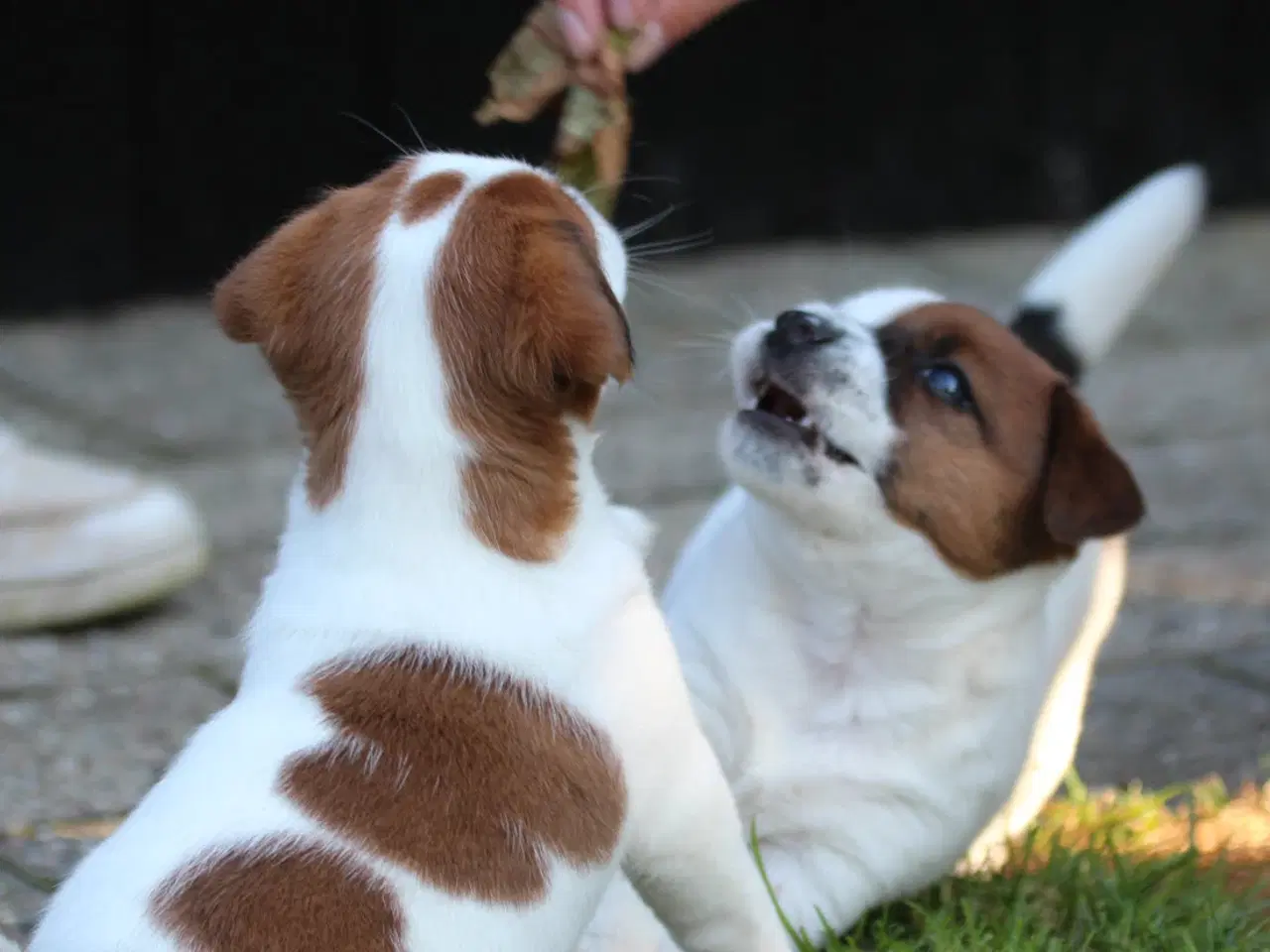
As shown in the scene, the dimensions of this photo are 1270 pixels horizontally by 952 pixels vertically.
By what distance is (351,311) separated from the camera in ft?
7.95

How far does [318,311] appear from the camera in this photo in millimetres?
2459

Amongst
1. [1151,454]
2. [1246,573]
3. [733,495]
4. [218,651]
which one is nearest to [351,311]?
[733,495]

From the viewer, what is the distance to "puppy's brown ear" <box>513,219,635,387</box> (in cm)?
228

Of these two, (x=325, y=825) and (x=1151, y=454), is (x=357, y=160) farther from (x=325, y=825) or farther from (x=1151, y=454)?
(x=325, y=825)

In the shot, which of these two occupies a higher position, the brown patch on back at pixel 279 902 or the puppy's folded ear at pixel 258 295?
the puppy's folded ear at pixel 258 295

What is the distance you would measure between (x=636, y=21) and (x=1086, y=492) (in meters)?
1.02

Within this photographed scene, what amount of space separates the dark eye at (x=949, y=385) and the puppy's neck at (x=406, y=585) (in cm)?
94

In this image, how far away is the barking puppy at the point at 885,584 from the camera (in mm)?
3064

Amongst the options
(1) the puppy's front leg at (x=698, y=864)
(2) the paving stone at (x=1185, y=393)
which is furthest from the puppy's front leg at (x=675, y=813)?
(2) the paving stone at (x=1185, y=393)

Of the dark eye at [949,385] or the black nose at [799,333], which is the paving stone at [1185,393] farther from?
the black nose at [799,333]

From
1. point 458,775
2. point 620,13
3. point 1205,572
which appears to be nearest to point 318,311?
point 458,775

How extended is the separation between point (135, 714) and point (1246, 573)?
2.73m

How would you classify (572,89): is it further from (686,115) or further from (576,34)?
(686,115)

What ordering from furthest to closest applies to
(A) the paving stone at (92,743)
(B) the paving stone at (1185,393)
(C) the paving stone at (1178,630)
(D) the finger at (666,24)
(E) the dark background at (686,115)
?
(E) the dark background at (686,115) < (B) the paving stone at (1185,393) < (C) the paving stone at (1178,630) < (A) the paving stone at (92,743) < (D) the finger at (666,24)
